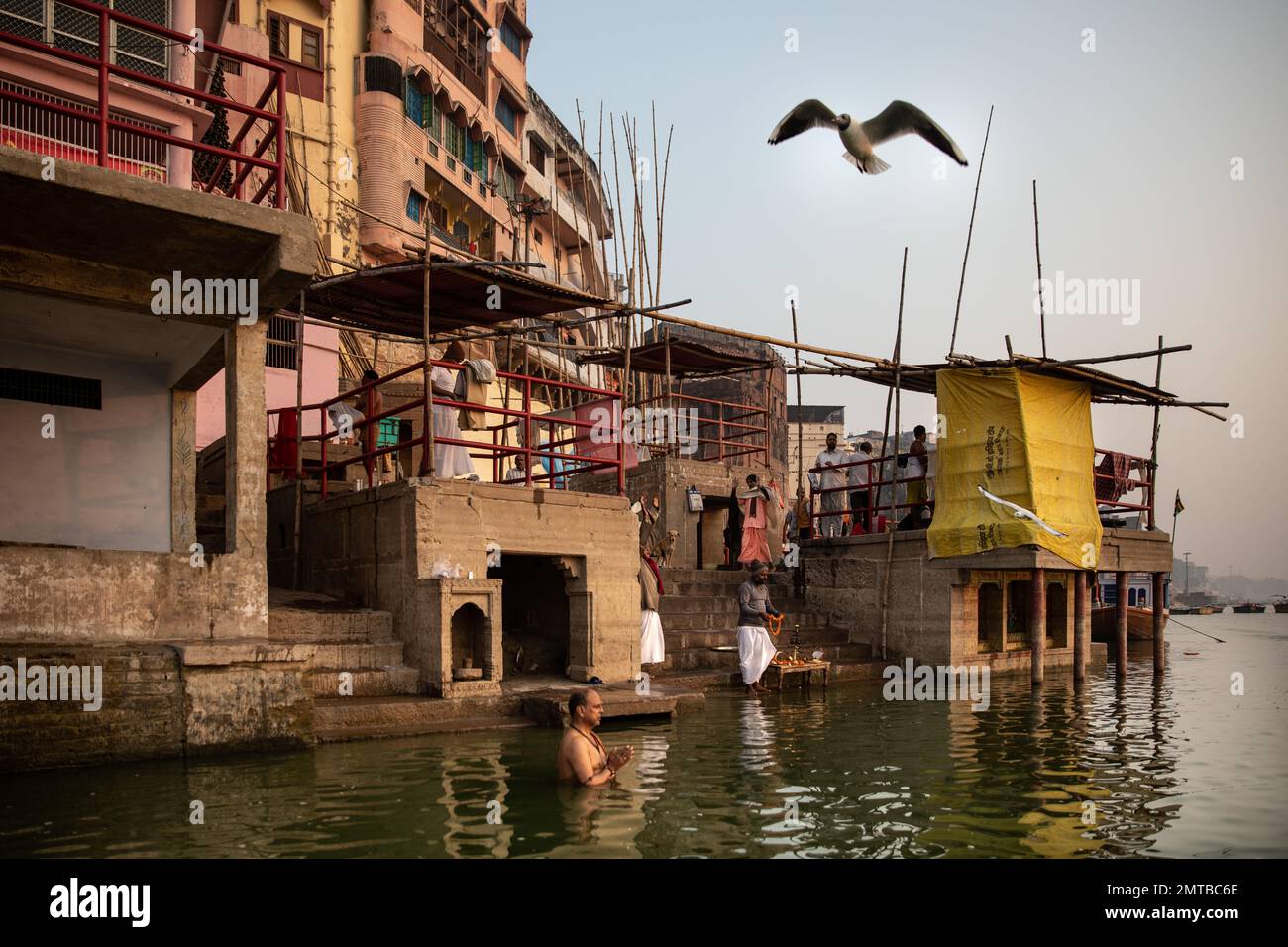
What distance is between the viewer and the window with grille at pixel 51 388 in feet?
38.0

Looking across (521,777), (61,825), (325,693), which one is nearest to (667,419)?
(325,693)

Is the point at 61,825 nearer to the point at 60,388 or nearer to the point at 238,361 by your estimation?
the point at 238,361

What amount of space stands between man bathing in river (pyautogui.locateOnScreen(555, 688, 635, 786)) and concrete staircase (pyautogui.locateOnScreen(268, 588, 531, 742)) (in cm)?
284

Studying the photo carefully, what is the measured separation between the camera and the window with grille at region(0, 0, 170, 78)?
14477 millimetres

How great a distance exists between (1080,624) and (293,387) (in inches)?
611

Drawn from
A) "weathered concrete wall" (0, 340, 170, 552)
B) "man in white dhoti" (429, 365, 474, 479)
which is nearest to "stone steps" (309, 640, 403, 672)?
"man in white dhoti" (429, 365, 474, 479)

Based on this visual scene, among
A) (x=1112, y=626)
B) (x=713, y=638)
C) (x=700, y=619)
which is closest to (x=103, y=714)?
(x=713, y=638)

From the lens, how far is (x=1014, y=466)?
15984mm

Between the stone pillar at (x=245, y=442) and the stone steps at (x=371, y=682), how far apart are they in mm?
1485

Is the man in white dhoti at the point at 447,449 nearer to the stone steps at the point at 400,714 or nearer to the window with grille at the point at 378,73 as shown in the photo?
the stone steps at the point at 400,714

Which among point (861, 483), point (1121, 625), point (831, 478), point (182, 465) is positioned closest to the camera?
point (182, 465)

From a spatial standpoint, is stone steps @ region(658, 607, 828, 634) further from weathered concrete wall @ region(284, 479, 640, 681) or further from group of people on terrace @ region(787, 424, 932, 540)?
group of people on terrace @ region(787, 424, 932, 540)

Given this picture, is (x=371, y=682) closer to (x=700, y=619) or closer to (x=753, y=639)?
(x=753, y=639)

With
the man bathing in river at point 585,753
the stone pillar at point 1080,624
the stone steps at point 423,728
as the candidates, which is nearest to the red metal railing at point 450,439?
the stone steps at point 423,728
